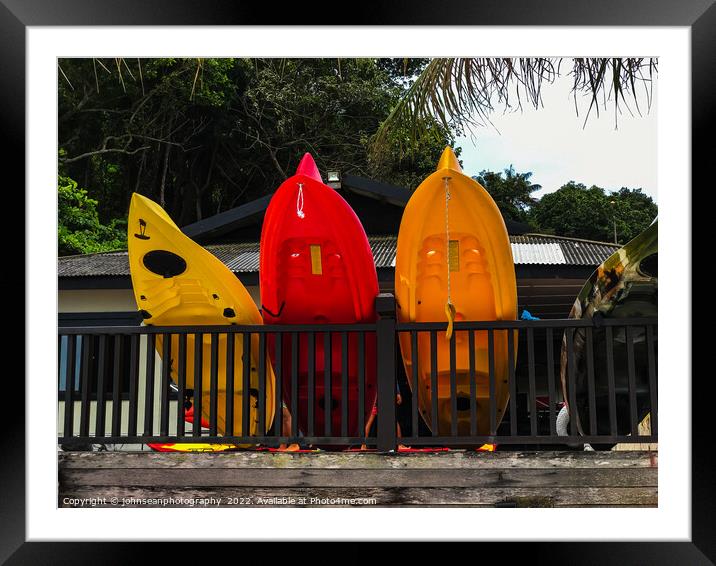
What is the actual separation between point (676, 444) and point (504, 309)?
1137 mm

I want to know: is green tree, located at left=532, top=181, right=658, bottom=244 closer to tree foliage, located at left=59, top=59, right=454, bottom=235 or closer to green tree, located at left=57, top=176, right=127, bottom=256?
tree foliage, located at left=59, top=59, right=454, bottom=235

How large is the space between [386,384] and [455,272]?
3.04 feet

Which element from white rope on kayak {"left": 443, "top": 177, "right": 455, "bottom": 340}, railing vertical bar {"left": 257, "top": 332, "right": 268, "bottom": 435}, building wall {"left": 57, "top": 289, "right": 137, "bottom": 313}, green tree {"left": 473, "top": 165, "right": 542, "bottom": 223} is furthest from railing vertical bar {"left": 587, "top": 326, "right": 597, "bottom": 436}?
green tree {"left": 473, "top": 165, "right": 542, "bottom": 223}

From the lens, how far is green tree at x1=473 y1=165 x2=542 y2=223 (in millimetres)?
18516

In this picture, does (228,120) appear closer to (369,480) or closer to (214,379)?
(214,379)

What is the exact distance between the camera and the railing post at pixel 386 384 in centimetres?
336

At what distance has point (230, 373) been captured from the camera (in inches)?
137

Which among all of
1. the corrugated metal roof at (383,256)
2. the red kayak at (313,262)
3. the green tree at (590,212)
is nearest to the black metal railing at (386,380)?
the red kayak at (313,262)

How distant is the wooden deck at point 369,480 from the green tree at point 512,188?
51.3ft

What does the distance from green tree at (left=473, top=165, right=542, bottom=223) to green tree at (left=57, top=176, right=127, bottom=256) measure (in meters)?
10.3

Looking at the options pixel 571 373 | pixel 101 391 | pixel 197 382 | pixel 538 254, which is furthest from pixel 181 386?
pixel 538 254
